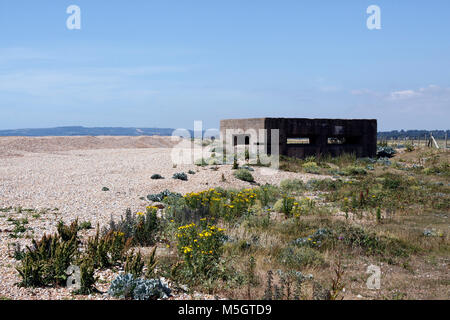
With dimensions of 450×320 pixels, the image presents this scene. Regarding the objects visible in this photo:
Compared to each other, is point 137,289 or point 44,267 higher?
point 44,267

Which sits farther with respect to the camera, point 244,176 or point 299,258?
point 244,176

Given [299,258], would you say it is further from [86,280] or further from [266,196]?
[266,196]

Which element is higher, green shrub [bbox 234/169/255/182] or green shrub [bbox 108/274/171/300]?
green shrub [bbox 234/169/255/182]

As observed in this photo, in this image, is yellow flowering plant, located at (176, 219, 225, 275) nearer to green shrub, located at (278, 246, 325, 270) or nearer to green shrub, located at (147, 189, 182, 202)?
green shrub, located at (278, 246, 325, 270)

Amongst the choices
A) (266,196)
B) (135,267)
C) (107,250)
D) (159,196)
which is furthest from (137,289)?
(266,196)

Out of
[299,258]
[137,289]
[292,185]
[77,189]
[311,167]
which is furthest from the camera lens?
[311,167]

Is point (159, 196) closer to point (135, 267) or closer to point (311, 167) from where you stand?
point (135, 267)

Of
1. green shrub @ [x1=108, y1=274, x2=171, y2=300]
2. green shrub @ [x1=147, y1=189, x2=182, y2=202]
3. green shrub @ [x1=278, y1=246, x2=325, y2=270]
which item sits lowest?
green shrub @ [x1=278, y1=246, x2=325, y2=270]

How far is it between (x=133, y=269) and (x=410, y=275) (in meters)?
4.18

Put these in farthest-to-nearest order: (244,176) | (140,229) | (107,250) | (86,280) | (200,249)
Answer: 1. (244,176)
2. (140,229)
3. (107,250)
4. (200,249)
5. (86,280)

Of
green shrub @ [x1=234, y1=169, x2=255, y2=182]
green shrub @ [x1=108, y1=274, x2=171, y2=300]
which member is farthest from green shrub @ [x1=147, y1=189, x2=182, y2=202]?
green shrub @ [x1=108, y1=274, x2=171, y2=300]

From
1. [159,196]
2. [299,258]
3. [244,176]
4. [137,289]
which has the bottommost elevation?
[299,258]
